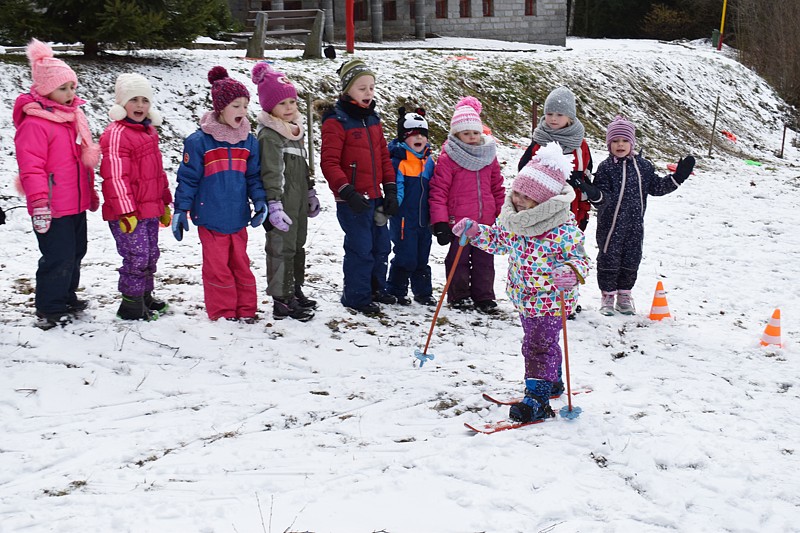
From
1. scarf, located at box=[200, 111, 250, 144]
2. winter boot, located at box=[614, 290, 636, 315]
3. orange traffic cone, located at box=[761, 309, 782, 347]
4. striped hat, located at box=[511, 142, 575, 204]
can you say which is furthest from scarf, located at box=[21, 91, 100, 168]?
orange traffic cone, located at box=[761, 309, 782, 347]

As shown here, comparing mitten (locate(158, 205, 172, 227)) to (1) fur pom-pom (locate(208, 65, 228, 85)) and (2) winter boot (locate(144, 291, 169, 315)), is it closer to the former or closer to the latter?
(2) winter boot (locate(144, 291, 169, 315))

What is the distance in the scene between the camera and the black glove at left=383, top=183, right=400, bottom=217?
659 centimetres

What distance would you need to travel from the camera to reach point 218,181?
19.6 ft

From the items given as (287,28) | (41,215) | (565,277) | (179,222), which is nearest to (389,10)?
(287,28)

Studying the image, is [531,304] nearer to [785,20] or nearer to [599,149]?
[599,149]

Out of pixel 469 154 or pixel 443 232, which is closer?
pixel 443 232

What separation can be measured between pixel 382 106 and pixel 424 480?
12.7 m

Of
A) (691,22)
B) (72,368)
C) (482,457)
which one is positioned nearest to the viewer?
(482,457)

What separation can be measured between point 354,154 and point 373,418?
2.79 m

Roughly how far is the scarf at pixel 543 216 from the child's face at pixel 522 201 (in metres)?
0.07

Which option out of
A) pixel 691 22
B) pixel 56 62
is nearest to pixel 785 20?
pixel 691 22

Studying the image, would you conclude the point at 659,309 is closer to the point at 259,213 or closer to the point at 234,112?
the point at 259,213

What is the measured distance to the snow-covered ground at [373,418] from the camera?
12.1 feet

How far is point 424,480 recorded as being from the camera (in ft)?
13.1
